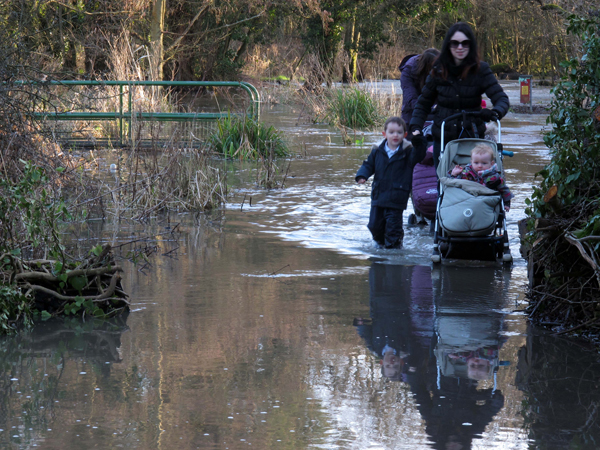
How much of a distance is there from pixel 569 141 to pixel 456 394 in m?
2.12

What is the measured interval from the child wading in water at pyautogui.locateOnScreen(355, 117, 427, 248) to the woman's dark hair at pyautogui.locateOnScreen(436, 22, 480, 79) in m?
0.66

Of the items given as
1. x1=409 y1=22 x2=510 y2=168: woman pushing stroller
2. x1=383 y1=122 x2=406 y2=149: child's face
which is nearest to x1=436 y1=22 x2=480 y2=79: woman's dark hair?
x1=409 y1=22 x2=510 y2=168: woman pushing stroller

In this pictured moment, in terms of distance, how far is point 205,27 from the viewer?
34438 millimetres

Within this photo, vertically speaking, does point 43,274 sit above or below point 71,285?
above

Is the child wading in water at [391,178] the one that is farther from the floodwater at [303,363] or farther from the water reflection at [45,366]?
the water reflection at [45,366]

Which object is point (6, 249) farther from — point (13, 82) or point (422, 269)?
point (422, 269)

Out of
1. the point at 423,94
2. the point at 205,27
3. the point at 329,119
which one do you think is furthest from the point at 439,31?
the point at 423,94

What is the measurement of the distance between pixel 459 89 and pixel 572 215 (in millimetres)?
2825

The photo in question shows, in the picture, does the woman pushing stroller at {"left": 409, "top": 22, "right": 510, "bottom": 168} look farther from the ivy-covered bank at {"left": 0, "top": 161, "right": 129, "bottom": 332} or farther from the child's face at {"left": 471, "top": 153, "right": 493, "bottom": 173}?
the ivy-covered bank at {"left": 0, "top": 161, "right": 129, "bottom": 332}

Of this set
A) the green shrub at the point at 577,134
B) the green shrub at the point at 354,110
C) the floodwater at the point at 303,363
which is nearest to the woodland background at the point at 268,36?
the green shrub at the point at 354,110

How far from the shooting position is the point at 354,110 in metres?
19.4

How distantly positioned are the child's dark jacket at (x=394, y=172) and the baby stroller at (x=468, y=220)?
1.08 ft

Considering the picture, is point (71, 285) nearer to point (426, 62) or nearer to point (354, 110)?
point (426, 62)

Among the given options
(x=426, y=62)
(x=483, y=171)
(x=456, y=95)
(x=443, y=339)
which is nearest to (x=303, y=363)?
(x=443, y=339)
